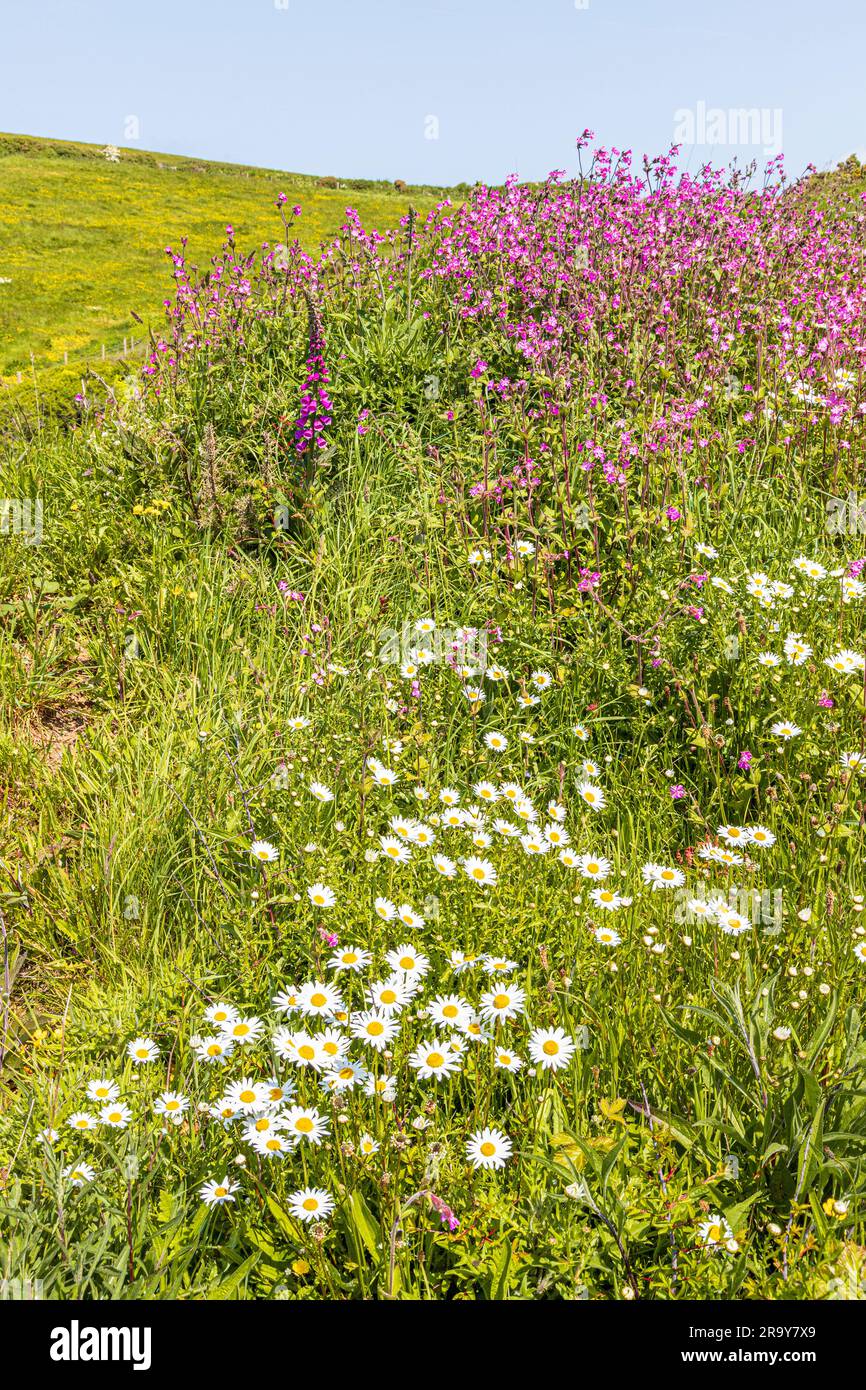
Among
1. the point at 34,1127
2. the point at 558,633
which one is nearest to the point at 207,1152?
the point at 34,1127

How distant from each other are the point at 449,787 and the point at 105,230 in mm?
10403

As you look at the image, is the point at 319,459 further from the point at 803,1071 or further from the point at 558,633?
the point at 803,1071

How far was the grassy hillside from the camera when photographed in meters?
7.84

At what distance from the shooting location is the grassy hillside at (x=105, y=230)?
25.7ft

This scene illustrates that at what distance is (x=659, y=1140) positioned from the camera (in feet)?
6.42

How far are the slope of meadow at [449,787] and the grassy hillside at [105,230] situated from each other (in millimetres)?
2401

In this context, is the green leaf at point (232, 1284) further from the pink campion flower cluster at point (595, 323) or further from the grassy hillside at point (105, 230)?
the grassy hillside at point (105, 230)

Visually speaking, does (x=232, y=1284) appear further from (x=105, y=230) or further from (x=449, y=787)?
(x=105, y=230)

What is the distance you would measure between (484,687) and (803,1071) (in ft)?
7.24

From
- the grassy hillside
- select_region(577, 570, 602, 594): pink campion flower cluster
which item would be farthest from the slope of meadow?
the grassy hillside

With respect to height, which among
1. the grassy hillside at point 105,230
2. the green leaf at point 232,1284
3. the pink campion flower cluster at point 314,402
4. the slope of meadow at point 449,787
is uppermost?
the grassy hillside at point 105,230

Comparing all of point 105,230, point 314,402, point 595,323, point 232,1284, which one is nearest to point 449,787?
point 232,1284

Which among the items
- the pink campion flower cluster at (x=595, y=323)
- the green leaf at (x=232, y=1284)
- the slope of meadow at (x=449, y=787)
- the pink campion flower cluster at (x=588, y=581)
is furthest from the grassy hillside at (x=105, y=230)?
the green leaf at (x=232, y=1284)
